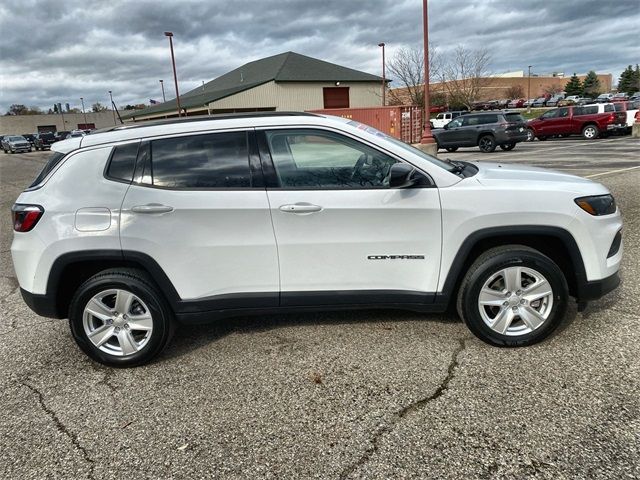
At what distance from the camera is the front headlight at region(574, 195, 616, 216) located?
131 inches

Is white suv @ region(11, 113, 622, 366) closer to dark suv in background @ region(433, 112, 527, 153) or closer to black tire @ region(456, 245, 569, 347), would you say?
black tire @ region(456, 245, 569, 347)

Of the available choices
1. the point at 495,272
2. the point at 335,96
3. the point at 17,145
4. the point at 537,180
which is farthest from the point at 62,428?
the point at 17,145

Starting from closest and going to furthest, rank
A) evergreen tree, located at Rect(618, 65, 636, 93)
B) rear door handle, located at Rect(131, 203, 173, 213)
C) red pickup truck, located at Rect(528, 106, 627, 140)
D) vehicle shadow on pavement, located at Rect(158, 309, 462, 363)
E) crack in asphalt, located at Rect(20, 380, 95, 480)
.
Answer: crack in asphalt, located at Rect(20, 380, 95, 480) → rear door handle, located at Rect(131, 203, 173, 213) → vehicle shadow on pavement, located at Rect(158, 309, 462, 363) → red pickup truck, located at Rect(528, 106, 627, 140) → evergreen tree, located at Rect(618, 65, 636, 93)

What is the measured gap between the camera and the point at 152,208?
10.8 feet

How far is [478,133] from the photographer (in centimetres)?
→ 1989

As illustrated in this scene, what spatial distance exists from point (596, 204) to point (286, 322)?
2550 mm

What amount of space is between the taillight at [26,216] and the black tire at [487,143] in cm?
1883

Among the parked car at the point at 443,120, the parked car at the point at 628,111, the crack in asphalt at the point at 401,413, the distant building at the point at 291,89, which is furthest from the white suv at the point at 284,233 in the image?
the parked car at the point at 443,120

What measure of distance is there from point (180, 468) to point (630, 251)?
538 centimetres

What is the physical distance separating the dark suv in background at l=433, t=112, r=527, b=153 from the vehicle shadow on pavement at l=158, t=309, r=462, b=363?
1704cm

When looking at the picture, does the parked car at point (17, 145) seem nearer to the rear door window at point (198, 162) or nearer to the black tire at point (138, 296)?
the black tire at point (138, 296)

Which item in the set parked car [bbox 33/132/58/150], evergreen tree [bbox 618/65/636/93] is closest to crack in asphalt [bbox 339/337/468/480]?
parked car [bbox 33/132/58/150]

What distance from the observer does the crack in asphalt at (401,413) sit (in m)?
2.45

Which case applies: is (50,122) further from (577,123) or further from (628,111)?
(628,111)
